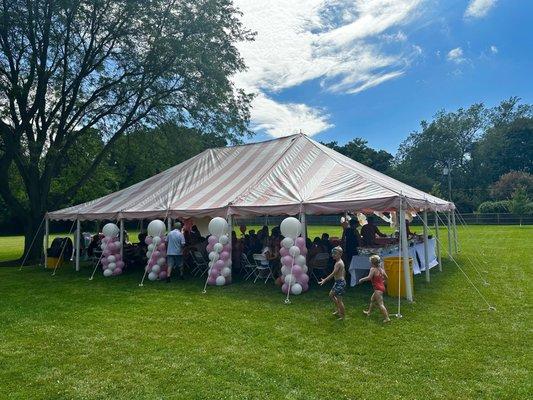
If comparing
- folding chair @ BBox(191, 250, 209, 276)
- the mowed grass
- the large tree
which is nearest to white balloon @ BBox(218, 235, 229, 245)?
the mowed grass

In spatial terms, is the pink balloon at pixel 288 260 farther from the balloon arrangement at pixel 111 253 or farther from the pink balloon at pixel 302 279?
the balloon arrangement at pixel 111 253

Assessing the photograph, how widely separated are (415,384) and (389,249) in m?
5.39

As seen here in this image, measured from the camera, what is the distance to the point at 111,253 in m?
11.2

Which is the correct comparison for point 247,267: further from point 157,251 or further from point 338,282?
point 338,282

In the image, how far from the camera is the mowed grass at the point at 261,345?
4031 mm

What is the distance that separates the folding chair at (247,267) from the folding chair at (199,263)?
961 mm

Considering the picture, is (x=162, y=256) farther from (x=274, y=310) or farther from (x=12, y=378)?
(x=12, y=378)

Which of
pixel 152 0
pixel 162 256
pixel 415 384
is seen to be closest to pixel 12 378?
pixel 415 384

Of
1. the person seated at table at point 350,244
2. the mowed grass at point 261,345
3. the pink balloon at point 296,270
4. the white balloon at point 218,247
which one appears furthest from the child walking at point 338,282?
the white balloon at point 218,247

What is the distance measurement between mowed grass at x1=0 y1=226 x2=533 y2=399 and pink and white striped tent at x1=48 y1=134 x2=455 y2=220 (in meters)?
1.77

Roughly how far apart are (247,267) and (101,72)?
985 centimetres

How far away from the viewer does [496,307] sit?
6.83 meters

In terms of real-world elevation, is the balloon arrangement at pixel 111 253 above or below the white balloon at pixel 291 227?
below

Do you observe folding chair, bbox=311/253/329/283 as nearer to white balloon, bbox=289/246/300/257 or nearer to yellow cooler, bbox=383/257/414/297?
white balloon, bbox=289/246/300/257
